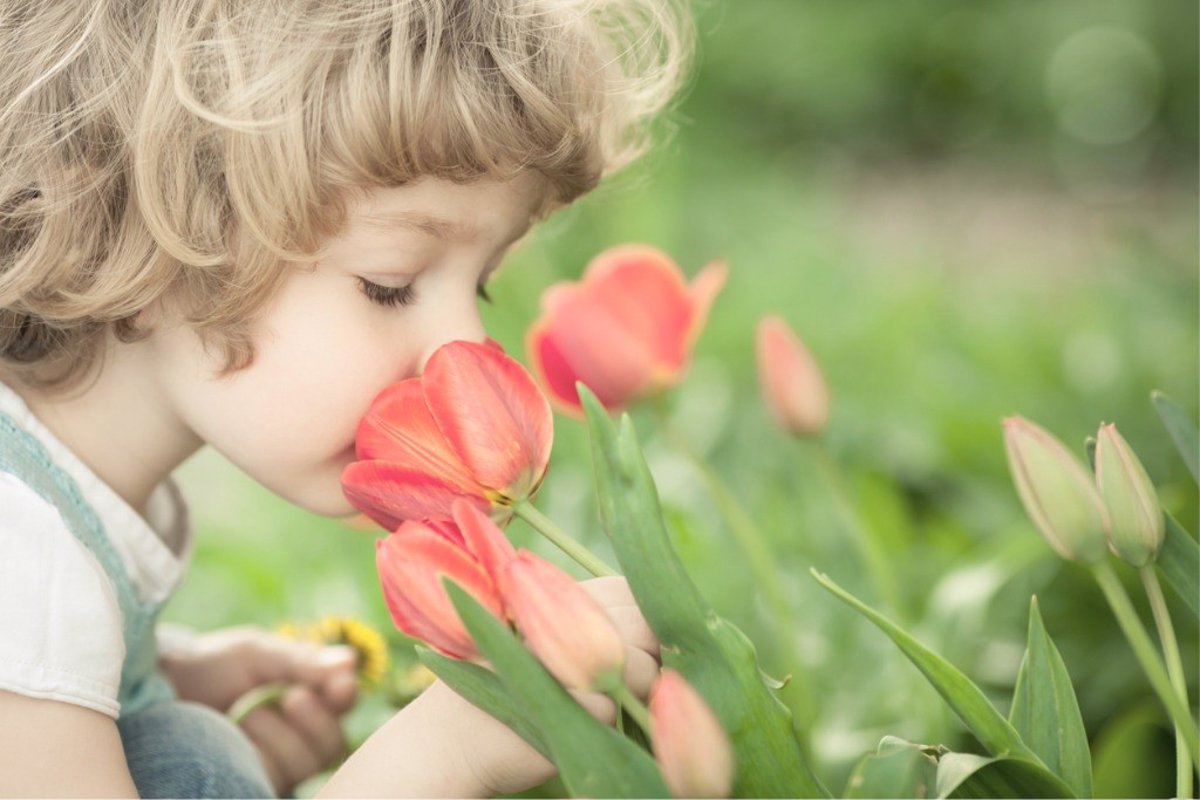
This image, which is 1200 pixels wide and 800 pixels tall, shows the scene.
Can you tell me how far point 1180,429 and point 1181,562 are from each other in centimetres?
9

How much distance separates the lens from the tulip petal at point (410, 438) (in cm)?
72

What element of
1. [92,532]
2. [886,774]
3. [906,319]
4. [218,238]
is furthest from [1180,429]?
[906,319]

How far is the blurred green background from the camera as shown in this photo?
4.51 ft

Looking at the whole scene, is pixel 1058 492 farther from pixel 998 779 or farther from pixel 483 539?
pixel 483 539

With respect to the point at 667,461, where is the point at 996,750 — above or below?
above

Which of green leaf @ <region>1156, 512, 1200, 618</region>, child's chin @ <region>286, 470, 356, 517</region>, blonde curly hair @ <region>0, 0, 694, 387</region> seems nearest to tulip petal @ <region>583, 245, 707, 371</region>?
blonde curly hair @ <region>0, 0, 694, 387</region>

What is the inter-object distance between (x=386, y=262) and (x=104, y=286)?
8.0 inches

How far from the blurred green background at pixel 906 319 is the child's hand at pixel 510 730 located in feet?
1.42

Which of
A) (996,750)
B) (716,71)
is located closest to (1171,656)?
(996,750)

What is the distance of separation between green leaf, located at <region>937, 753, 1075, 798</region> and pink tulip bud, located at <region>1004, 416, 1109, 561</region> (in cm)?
12

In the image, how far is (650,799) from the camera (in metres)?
0.61

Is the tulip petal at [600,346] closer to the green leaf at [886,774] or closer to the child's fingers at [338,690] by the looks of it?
the child's fingers at [338,690]

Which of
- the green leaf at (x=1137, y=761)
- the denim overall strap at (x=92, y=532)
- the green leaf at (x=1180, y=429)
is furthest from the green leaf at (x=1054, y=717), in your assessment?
the denim overall strap at (x=92, y=532)

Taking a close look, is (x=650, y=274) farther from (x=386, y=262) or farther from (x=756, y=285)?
(x=756, y=285)
